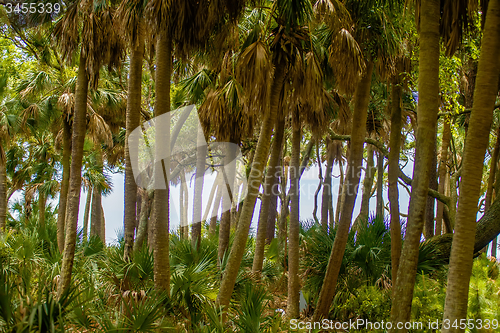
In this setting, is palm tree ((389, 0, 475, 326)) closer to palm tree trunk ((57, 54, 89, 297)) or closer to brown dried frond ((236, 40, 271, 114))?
brown dried frond ((236, 40, 271, 114))

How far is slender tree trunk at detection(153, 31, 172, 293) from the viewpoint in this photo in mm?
6828

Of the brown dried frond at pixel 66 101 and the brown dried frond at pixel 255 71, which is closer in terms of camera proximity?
the brown dried frond at pixel 255 71

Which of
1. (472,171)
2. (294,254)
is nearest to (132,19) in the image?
(472,171)

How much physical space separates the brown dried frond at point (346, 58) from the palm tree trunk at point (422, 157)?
2.57 meters

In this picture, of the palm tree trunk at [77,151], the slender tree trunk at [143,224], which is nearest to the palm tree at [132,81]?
the slender tree trunk at [143,224]

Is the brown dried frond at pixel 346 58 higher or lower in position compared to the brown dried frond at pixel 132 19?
lower

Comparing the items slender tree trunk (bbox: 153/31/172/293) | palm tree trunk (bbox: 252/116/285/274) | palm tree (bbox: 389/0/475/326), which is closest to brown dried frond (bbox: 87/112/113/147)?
palm tree trunk (bbox: 252/116/285/274)

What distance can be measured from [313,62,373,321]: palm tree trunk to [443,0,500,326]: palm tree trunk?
406 cm

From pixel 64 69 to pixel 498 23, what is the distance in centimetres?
1411

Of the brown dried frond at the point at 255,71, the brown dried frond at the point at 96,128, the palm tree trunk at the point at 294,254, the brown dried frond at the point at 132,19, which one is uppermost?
the brown dried frond at the point at 132,19

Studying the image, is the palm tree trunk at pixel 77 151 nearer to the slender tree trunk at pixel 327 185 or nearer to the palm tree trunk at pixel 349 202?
the palm tree trunk at pixel 349 202

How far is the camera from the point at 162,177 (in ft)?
23.0

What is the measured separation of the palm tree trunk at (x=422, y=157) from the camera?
5043mm

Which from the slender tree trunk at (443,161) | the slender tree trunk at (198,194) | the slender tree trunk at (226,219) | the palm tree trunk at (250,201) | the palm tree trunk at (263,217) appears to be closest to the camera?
the palm tree trunk at (250,201)
